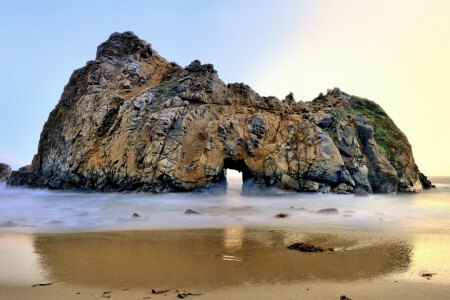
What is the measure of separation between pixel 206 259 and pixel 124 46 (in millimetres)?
23843

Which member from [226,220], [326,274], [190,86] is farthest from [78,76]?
[326,274]

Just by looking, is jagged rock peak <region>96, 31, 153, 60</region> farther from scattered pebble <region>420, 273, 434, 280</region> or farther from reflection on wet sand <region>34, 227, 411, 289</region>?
scattered pebble <region>420, 273, 434, 280</region>

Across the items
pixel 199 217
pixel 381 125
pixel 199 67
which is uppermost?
→ pixel 199 67

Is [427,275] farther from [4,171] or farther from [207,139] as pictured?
[4,171]

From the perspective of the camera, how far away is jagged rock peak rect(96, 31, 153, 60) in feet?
79.6

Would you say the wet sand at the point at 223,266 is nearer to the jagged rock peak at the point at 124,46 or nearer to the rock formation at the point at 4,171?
the jagged rock peak at the point at 124,46

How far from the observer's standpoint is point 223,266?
4461 millimetres

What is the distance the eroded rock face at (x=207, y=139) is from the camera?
17.4 m

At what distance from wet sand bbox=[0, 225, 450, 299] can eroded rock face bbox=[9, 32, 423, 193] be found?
404 inches

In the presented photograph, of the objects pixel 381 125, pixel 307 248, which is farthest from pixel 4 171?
pixel 307 248

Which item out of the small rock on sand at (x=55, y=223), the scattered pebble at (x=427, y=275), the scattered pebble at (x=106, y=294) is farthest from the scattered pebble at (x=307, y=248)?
the small rock on sand at (x=55, y=223)

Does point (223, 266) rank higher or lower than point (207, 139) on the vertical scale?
lower

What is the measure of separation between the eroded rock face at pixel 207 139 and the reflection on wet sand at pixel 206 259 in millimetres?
10414

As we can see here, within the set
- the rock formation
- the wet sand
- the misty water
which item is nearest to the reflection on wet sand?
the wet sand
